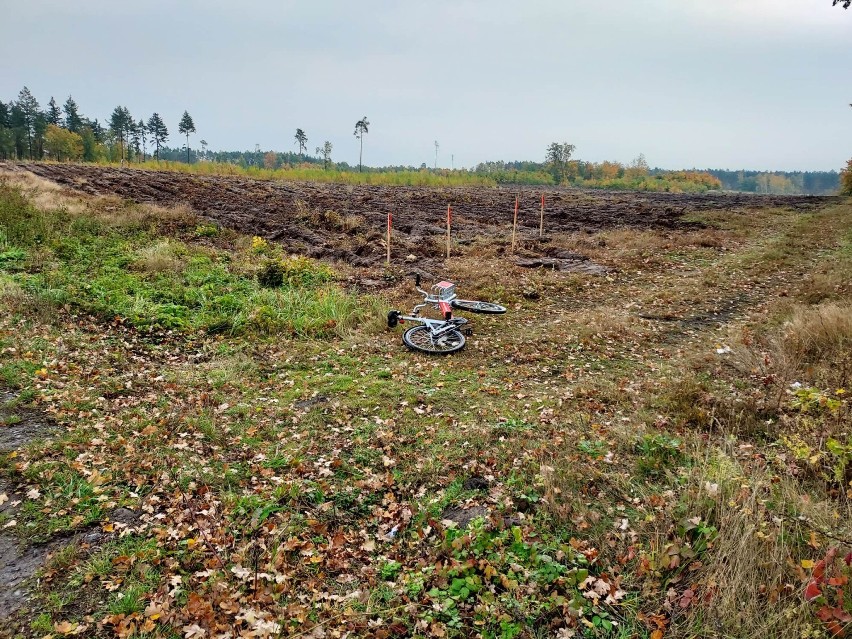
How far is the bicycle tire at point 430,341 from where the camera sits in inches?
339

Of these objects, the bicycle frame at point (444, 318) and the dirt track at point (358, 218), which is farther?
the dirt track at point (358, 218)

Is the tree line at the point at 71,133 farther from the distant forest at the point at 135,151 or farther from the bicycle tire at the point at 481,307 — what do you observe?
the bicycle tire at the point at 481,307

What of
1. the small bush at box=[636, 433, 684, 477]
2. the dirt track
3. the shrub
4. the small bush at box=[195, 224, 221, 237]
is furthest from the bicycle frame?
the shrub

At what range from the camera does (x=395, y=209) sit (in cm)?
2761

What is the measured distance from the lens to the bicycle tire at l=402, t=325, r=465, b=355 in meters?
8.60

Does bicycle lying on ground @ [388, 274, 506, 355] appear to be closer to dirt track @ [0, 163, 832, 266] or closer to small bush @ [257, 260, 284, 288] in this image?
small bush @ [257, 260, 284, 288]

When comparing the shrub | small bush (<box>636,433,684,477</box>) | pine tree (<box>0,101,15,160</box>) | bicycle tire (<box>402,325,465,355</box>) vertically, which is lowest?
small bush (<box>636,433,684,477</box>)

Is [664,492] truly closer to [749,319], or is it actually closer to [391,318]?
[391,318]

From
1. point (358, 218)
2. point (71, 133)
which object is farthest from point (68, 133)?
point (358, 218)

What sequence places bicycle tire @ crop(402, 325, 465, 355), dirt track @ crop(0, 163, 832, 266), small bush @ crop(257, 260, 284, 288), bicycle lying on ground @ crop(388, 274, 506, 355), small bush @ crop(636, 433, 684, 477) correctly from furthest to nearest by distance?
dirt track @ crop(0, 163, 832, 266), small bush @ crop(257, 260, 284, 288), bicycle lying on ground @ crop(388, 274, 506, 355), bicycle tire @ crop(402, 325, 465, 355), small bush @ crop(636, 433, 684, 477)

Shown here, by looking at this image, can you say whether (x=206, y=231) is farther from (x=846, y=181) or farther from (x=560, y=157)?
(x=560, y=157)

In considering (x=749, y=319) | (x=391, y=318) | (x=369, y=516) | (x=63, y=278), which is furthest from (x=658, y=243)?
(x=63, y=278)

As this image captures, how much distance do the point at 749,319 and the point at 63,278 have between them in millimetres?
14333

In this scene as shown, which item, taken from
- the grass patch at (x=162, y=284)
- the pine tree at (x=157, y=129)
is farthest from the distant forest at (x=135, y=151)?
the grass patch at (x=162, y=284)
